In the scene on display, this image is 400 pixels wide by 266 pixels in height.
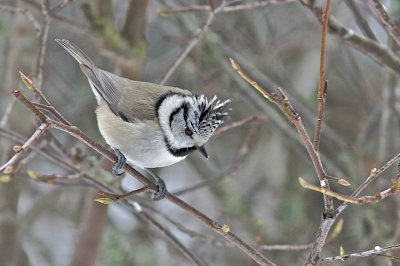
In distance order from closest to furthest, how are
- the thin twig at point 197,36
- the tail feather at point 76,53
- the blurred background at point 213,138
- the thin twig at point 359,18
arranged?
the thin twig at point 359,18
the thin twig at point 197,36
the tail feather at point 76,53
the blurred background at point 213,138

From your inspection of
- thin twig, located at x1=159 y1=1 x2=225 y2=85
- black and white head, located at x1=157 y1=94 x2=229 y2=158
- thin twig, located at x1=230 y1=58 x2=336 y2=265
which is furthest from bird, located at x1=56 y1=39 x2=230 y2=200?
thin twig, located at x1=230 y1=58 x2=336 y2=265

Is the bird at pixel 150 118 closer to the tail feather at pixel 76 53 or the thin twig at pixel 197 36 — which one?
the tail feather at pixel 76 53

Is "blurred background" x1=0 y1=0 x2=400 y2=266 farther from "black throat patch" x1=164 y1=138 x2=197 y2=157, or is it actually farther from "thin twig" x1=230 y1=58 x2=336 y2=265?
"thin twig" x1=230 y1=58 x2=336 y2=265

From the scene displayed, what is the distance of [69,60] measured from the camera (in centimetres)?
515

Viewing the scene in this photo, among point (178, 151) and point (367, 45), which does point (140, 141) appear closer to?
point (178, 151)

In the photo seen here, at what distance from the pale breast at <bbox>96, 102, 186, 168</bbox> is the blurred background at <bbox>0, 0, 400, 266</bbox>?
15cm

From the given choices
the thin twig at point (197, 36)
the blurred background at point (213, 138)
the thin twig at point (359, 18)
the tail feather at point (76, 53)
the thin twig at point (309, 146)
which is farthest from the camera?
the blurred background at point (213, 138)

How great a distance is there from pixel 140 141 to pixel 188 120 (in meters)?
0.22

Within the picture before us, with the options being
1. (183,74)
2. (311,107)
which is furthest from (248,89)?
(183,74)

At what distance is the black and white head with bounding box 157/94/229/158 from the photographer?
8.12 feet

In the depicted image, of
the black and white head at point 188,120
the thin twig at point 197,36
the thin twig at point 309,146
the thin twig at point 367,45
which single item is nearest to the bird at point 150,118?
the black and white head at point 188,120

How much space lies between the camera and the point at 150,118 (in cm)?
271

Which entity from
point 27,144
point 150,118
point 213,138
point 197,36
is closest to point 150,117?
point 150,118

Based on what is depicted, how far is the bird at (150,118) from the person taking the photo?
2533 mm
